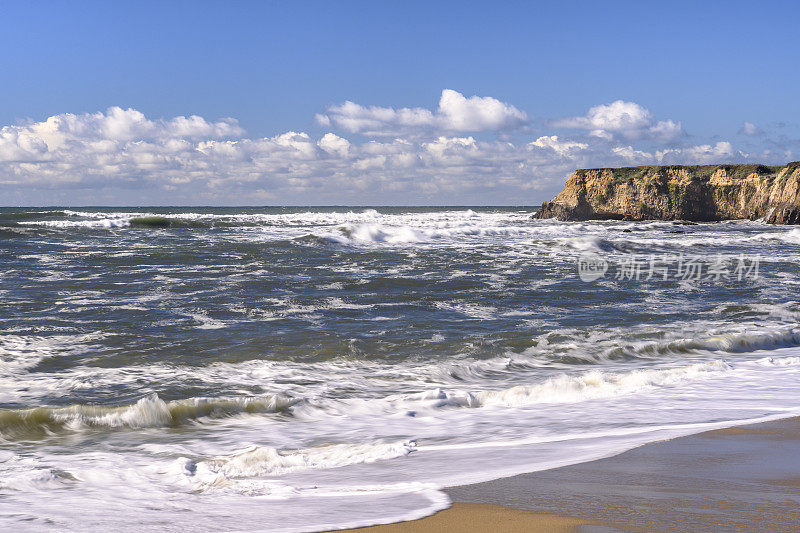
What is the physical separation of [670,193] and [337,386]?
183 ft

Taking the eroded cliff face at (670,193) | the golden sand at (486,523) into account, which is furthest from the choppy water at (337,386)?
the eroded cliff face at (670,193)

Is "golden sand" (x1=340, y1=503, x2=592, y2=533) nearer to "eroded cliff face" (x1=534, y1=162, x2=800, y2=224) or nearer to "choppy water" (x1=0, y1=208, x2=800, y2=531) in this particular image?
"choppy water" (x1=0, y1=208, x2=800, y2=531)

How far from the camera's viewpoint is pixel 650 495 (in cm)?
281

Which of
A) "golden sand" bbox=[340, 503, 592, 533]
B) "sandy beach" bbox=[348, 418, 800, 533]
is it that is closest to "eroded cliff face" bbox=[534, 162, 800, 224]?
"sandy beach" bbox=[348, 418, 800, 533]

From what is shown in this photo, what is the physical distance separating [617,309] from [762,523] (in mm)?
7987

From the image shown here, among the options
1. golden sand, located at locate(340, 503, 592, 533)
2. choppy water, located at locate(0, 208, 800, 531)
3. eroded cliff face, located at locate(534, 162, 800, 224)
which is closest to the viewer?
golden sand, located at locate(340, 503, 592, 533)

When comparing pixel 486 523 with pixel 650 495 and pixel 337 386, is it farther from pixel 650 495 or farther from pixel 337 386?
pixel 337 386

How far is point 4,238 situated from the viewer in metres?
26.3

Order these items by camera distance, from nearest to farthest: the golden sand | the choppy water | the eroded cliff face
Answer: the golden sand → the choppy water → the eroded cliff face

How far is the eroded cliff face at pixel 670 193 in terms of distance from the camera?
51.6 m

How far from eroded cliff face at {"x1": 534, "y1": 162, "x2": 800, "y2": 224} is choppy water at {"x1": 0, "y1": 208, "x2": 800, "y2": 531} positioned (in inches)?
1737

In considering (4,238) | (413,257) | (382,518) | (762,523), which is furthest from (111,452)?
(4,238)

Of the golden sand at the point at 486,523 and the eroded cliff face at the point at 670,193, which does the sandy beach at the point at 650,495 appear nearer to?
the golden sand at the point at 486,523

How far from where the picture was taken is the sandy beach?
8.14 feet
